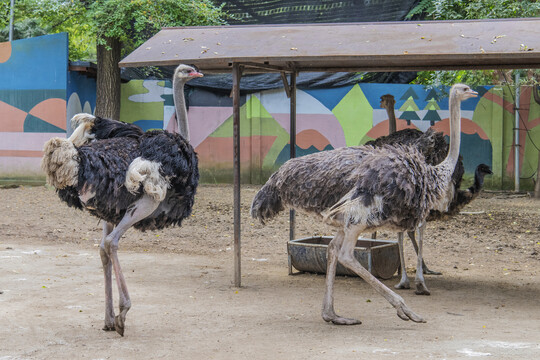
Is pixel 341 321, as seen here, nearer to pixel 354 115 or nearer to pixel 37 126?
pixel 354 115


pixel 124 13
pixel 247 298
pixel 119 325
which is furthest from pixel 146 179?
pixel 124 13

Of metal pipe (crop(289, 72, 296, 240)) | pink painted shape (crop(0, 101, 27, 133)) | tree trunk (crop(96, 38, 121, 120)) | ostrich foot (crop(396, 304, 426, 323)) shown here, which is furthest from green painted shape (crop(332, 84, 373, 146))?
ostrich foot (crop(396, 304, 426, 323))

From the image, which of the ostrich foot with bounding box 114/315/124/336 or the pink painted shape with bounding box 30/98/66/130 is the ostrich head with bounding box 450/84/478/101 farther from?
the pink painted shape with bounding box 30/98/66/130

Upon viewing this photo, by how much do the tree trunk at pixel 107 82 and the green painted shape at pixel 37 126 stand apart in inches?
59.5

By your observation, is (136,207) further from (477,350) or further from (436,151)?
(436,151)

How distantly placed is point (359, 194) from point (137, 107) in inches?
408

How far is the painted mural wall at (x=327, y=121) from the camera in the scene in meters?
13.6

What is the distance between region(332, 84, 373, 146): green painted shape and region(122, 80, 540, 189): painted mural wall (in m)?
0.02

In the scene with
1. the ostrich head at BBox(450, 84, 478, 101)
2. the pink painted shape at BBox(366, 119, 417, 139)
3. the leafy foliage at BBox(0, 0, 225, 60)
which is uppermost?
the leafy foliage at BBox(0, 0, 225, 60)

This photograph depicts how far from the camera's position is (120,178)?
4863 millimetres

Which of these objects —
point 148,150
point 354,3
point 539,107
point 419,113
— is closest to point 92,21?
point 354,3

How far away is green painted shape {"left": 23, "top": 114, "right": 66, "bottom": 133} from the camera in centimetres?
1362

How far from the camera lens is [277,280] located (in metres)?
6.92

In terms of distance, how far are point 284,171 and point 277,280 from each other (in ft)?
5.56
